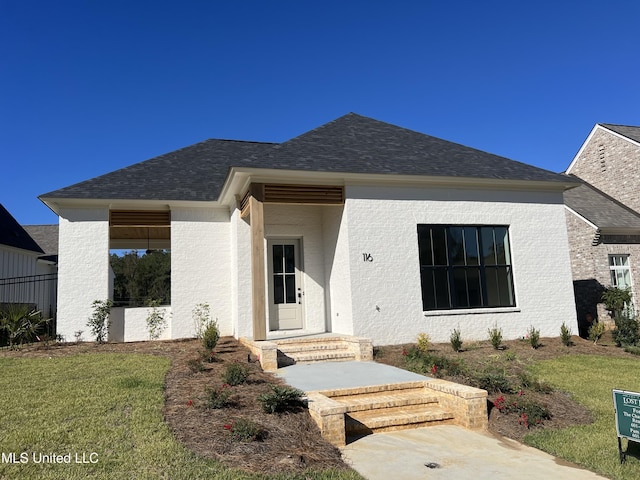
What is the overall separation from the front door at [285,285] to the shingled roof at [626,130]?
52.6 feet

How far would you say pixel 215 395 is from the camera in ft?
19.3

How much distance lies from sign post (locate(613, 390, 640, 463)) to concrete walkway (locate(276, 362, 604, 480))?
22.9 inches

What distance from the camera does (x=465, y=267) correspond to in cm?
1161

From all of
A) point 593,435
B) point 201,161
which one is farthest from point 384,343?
point 201,161

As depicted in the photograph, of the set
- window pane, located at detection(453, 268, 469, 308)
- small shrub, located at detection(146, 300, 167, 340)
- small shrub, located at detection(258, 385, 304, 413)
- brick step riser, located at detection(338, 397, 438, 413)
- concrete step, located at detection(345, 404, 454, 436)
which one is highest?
window pane, located at detection(453, 268, 469, 308)

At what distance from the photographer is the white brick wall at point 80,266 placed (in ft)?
38.6

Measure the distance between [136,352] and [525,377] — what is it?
26.2ft

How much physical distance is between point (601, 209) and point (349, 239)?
13.0 meters

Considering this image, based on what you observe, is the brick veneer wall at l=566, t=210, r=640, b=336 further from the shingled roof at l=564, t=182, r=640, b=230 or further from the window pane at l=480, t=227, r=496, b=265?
the window pane at l=480, t=227, r=496, b=265

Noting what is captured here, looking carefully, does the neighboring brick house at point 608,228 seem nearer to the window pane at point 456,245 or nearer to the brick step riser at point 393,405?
the window pane at point 456,245

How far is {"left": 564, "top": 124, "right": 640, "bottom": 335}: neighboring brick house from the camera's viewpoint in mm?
16531

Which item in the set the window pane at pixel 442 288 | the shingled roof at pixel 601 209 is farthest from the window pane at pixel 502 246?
the shingled roof at pixel 601 209

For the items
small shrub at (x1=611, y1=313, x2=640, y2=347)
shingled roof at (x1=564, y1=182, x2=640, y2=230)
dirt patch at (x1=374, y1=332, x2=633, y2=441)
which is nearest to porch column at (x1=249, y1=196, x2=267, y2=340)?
dirt patch at (x1=374, y1=332, x2=633, y2=441)

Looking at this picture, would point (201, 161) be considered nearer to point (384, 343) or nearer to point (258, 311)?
point (258, 311)
